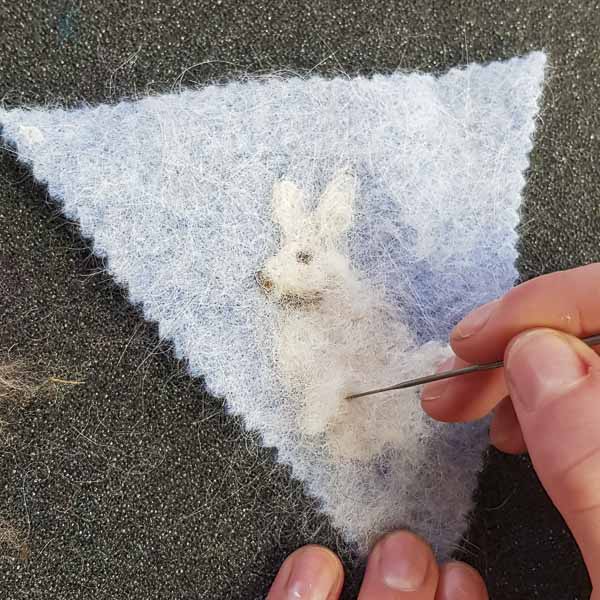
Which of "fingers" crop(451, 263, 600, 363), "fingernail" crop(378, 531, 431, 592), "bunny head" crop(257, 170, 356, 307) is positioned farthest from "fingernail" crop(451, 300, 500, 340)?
"fingernail" crop(378, 531, 431, 592)

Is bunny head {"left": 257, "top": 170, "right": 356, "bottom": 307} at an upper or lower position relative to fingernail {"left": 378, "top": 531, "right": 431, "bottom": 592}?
upper

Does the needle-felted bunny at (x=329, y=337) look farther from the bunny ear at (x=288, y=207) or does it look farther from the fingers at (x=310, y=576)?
the fingers at (x=310, y=576)

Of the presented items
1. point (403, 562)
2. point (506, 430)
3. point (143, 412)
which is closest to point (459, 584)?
point (403, 562)

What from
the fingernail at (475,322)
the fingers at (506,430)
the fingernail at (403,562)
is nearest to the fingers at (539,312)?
the fingernail at (475,322)

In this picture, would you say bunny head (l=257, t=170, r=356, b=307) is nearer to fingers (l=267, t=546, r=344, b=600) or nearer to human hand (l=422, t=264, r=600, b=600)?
human hand (l=422, t=264, r=600, b=600)

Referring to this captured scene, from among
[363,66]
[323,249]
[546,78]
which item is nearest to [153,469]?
[323,249]

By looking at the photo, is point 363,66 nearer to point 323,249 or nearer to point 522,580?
point 323,249

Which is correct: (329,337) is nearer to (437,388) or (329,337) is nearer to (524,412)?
(437,388)

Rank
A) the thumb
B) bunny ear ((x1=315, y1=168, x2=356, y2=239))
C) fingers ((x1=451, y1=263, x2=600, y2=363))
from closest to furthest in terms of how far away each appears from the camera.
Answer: the thumb → fingers ((x1=451, y1=263, x2=600, y2=363)) → bunny ear ((x1=315, y1=168, x2=356, y2=239))
